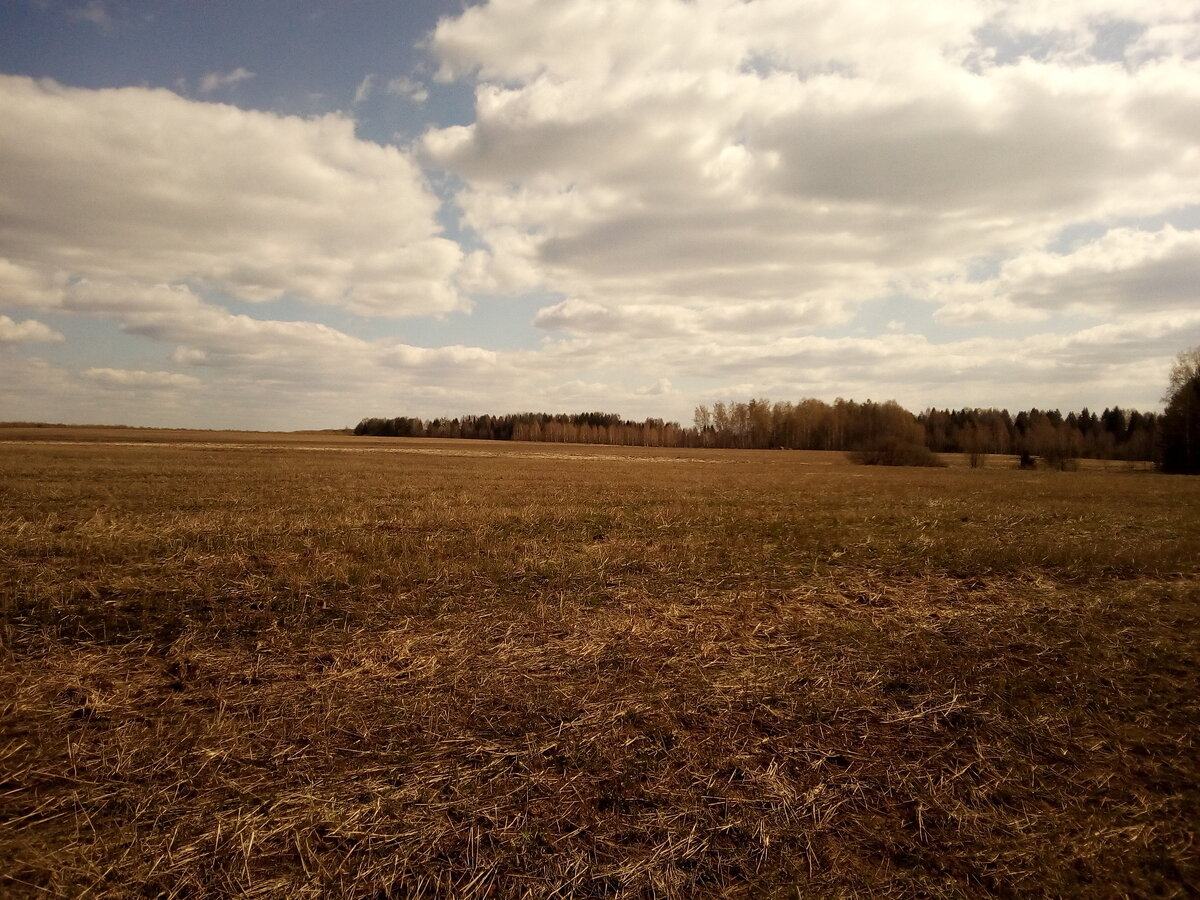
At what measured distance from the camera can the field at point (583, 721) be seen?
13.8ft

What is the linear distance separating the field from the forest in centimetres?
7415

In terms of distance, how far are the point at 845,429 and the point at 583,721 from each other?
6067 inches

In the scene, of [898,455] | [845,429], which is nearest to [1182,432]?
[898,455]

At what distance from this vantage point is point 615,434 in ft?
608

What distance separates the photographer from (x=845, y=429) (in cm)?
14850

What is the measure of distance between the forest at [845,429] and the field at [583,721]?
243 feet

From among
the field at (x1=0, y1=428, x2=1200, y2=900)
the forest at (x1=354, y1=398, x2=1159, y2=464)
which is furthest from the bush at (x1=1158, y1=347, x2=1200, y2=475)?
the field at (x1=0, y1=428, x2=1200, y2=900)

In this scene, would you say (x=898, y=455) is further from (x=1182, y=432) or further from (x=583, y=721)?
(x=583, y=721)

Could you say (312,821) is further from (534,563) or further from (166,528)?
(166,528)

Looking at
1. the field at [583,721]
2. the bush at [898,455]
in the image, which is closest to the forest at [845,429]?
the bush at [898,455]

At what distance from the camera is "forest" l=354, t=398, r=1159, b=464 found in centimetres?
11619

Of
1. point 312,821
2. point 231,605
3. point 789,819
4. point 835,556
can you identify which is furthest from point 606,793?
point 835,556

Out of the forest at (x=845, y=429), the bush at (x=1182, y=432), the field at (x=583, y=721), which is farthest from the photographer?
the forest at (x=845, y=429)

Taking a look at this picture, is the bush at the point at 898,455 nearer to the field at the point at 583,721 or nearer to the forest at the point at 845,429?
the forest at the point at 845,429
